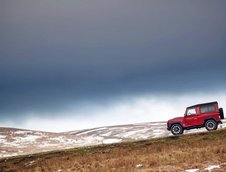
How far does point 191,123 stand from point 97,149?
401 inches

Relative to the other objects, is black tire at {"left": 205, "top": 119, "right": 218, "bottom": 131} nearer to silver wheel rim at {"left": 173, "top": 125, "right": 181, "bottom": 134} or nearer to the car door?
the car door

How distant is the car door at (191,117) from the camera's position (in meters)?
31.2

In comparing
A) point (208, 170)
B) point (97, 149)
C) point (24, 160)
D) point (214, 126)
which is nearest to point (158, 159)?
point (208, 170)

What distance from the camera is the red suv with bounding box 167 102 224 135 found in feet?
100.0

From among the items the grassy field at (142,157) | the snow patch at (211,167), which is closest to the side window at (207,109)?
the grassy field at (142,157)

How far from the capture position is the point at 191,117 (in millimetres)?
31297

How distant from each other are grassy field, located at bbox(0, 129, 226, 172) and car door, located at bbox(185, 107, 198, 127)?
3.15 m

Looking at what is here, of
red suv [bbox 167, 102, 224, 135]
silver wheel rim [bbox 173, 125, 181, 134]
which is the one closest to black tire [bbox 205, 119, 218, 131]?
red suv [bbox 167, 102, 224, 135]

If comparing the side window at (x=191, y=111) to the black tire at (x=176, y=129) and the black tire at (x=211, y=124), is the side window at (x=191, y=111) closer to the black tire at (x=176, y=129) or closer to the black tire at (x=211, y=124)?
the black tire at (x=211, y=124)

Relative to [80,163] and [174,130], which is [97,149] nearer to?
[80,163]

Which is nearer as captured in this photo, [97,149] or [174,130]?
[97,149]

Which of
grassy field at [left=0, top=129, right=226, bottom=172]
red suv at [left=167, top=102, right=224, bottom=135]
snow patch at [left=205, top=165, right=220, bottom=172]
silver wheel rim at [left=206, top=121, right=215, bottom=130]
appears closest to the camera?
snow patch at [left=205, top=165, right=220, bottom=172]

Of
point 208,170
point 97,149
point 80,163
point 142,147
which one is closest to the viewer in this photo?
point 208,170

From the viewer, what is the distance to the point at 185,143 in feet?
84.3
